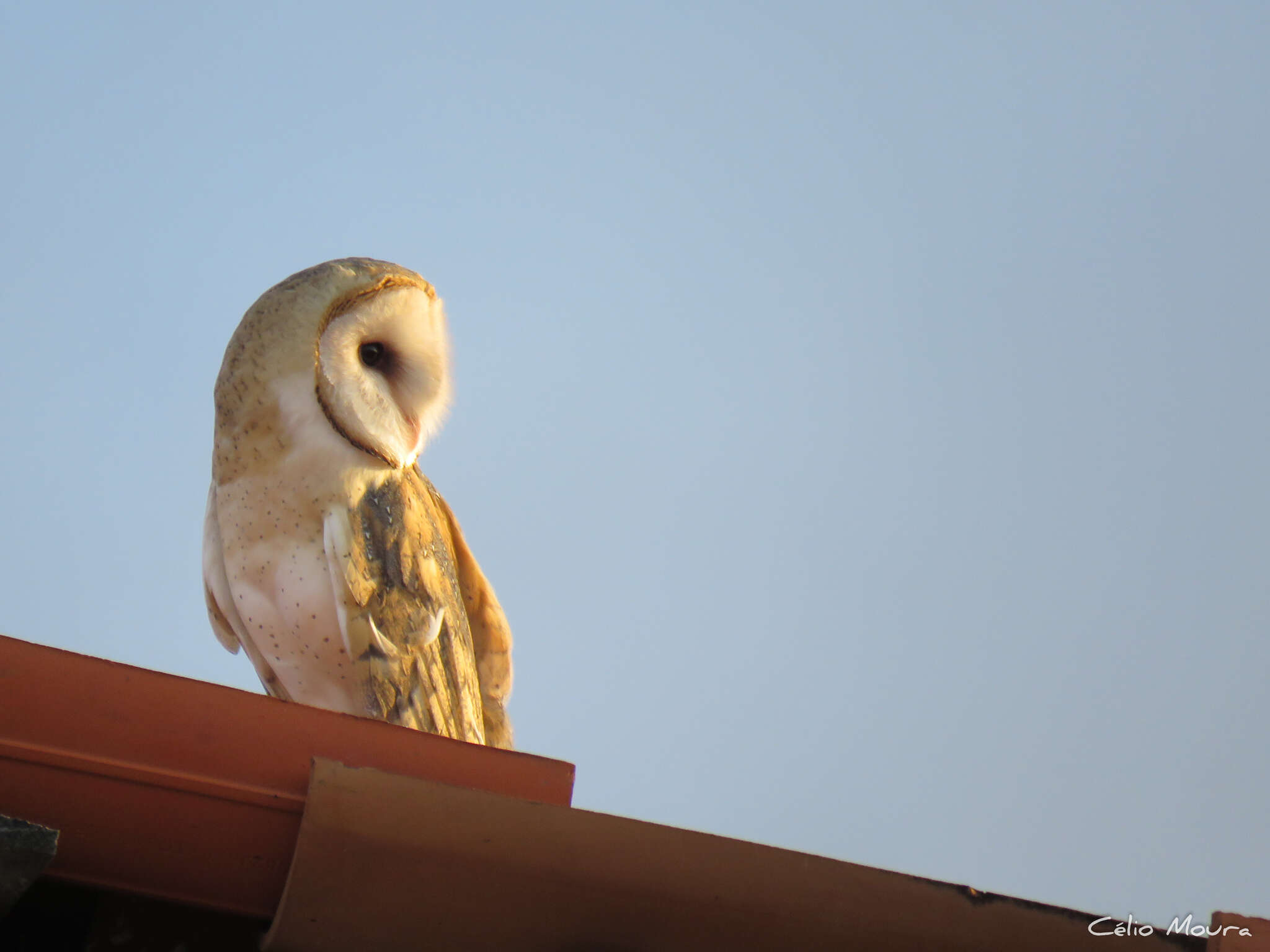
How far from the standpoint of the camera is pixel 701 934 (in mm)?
1604

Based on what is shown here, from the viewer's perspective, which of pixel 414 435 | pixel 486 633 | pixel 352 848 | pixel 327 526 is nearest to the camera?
pixel 352 848

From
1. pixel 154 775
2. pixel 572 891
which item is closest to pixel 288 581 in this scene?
pixel 154 775

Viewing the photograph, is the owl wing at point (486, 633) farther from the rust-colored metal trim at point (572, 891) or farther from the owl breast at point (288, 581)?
the rust-colored metal trim at point (572, 891)

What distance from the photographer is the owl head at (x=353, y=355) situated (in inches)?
116

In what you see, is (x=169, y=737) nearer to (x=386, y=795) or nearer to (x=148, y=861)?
(x=148, y=861)

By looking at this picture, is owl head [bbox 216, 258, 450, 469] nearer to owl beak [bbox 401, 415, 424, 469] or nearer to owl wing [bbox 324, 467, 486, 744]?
owl beak [bbox 401, 415, 424, 469]


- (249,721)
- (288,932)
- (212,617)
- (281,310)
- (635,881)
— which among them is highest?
(281,310)

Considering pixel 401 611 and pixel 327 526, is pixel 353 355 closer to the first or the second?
pixel 327 526

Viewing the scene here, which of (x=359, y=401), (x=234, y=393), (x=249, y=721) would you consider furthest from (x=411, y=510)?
(x=249, y=721)

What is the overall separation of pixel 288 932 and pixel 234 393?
1722 mm

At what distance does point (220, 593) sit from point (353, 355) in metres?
0.65

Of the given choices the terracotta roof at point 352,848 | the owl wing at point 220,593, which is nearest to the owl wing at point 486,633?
the owl wing at point 220,593

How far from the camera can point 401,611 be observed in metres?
2.98

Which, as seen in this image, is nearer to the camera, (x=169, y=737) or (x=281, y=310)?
(x=169, y=737)
